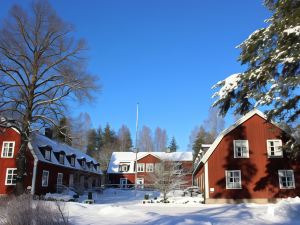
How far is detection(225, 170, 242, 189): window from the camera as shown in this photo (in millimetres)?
27703

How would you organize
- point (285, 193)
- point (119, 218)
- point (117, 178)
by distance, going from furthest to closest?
point (117, 178), point (285, 193), point (119, 218)

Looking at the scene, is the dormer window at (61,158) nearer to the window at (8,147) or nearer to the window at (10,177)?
the window at (8,147)

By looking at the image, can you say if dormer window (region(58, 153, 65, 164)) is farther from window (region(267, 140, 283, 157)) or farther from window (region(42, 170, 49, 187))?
window (region(267, 140, 283, 157))

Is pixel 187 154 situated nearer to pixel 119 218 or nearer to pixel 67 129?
pixel 67 129

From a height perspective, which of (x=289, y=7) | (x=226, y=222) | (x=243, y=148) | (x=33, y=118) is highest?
(x=289, y=7)

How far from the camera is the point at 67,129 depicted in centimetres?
2773

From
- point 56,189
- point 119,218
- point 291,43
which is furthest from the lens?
point 56,189

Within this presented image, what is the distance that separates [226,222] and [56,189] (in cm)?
2810

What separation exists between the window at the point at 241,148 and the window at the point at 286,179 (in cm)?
304

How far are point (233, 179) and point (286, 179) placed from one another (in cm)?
419

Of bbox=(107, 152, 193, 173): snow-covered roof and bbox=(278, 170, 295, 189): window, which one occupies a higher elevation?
bbox=(107, 152, 193, 173): snow-covered roof

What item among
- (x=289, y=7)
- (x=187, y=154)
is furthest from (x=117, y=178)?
(x=289, y=7)

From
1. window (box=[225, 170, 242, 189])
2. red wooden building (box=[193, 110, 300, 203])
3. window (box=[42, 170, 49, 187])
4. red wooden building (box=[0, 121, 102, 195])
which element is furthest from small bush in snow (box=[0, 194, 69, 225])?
window (box=[42, 170, 49, 187])

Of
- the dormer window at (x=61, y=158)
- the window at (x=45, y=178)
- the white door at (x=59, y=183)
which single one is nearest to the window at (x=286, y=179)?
the window at (x=45, y=178)
